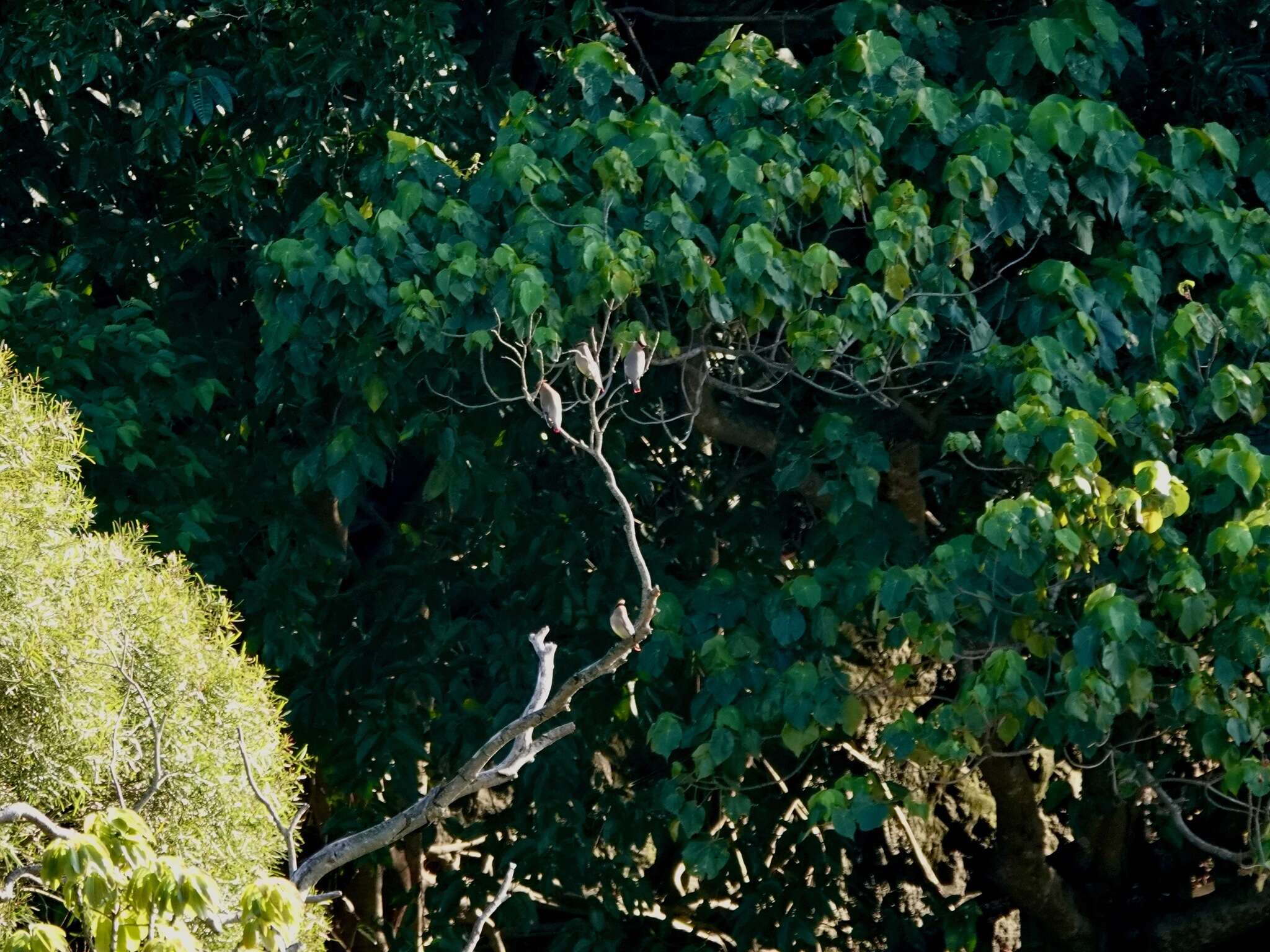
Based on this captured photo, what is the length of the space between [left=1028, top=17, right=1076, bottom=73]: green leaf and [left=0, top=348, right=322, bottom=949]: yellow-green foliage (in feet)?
8.98

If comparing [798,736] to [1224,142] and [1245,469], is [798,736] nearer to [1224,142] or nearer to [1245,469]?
[1245,469]

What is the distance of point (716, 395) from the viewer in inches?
241

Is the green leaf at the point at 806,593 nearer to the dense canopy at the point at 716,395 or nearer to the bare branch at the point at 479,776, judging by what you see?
the dense canopy at the point at 716,395

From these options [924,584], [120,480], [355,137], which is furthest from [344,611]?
[924,584]

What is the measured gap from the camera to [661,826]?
6.43 meters

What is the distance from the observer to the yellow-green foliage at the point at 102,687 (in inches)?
152

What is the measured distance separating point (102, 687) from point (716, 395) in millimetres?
2671

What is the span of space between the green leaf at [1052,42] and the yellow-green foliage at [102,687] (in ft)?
8.98

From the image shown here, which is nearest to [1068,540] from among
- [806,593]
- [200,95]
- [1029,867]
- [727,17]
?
[806,593]

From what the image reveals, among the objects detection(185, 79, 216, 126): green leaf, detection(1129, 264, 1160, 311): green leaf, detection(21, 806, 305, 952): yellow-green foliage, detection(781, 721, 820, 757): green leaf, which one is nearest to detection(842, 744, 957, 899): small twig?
detection(781, 721, 820, 757): green leaf

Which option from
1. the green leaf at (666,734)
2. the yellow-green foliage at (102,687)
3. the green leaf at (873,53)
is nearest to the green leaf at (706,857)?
the green leaf at (666,734)

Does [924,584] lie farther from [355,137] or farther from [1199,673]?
[355,137]

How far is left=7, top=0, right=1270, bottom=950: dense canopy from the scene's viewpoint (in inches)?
197

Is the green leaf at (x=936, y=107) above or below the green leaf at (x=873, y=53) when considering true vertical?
below
